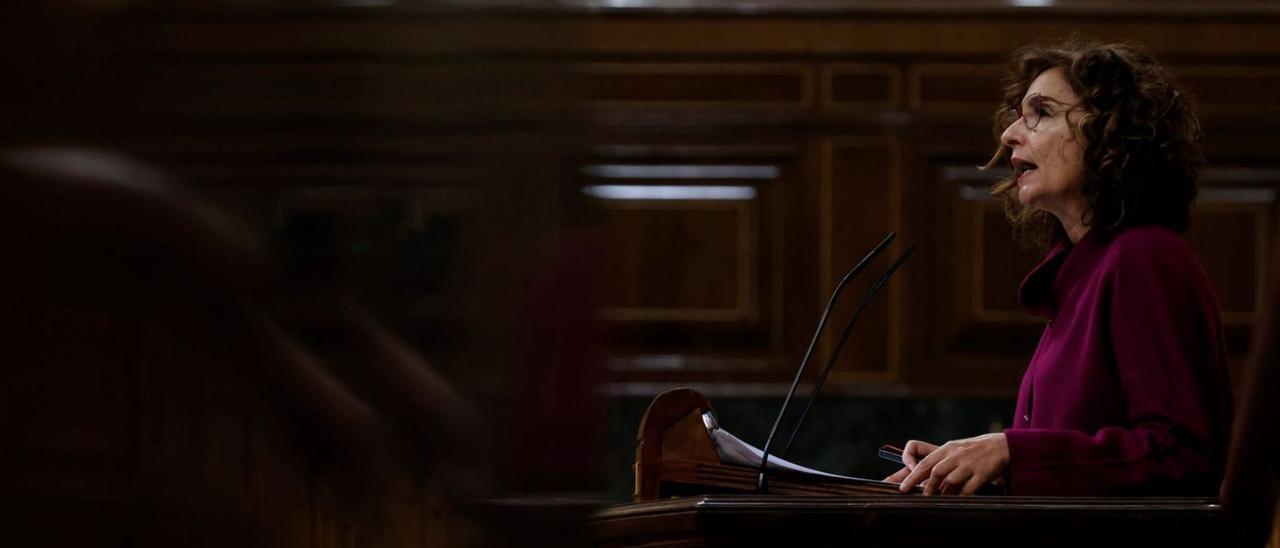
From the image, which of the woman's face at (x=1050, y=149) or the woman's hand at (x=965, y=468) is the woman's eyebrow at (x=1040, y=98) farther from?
the woman's hand at (x=965, y=468)

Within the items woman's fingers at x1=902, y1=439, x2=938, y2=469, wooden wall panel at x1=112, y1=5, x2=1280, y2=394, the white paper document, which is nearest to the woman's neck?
woman's fingers at x1=902, y1=439, x2=938, y2=469

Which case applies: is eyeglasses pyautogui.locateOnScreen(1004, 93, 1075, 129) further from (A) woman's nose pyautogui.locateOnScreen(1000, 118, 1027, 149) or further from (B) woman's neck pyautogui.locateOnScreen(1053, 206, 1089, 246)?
(B) woman's neck pyautogui.locateOnScreen(1053, 206, 1089, 246)

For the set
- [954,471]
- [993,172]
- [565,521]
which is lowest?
[954,471]

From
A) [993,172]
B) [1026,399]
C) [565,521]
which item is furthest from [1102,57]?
[565,521]

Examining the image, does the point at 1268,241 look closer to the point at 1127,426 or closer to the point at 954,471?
the point at 1127,426

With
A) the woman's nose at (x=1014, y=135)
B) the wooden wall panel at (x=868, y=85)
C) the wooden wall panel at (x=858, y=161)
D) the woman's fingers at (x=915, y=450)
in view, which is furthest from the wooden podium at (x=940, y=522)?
the wooden wall panel at (x=868, y=85)

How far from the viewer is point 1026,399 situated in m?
2.16

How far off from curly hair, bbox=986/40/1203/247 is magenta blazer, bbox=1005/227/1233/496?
6 centimetres

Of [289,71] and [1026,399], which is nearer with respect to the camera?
[289,71]

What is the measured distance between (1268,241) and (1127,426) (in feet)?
6.08

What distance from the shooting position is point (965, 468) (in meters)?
1.80

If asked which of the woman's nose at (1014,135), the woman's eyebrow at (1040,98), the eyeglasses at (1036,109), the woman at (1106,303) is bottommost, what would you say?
the woman at (1106,303)

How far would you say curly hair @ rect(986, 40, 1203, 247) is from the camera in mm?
2076

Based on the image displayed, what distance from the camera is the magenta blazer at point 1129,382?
1.80 m
